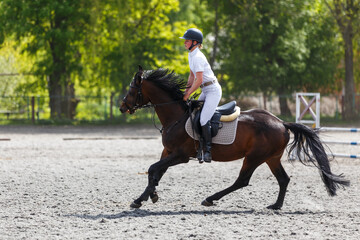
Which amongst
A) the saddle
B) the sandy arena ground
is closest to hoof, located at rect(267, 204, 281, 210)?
the sandy arena ground

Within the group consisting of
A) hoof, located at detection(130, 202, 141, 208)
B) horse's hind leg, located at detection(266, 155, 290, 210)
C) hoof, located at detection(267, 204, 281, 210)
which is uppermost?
horse's hind leg, located at detection(266, 155, 290, 210)

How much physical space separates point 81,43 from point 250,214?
25798mm

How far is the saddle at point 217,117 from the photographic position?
311 inches

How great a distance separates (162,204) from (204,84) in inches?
73.4

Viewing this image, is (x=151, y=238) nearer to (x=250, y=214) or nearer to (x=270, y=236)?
(x=270, y=236)

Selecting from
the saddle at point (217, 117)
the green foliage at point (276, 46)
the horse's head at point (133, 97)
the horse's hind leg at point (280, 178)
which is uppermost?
the green foliage at point (276, 46)

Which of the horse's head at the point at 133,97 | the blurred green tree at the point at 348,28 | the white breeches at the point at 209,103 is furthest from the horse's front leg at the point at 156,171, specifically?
the blurred green tree at the point at 348,28

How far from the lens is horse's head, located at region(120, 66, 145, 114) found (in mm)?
8055

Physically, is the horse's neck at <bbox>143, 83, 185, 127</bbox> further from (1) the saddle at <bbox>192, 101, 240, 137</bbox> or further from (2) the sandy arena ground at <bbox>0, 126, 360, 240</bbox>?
(2) the sandy arena ground at <bbox>0, 126, 360, 240</bbox>

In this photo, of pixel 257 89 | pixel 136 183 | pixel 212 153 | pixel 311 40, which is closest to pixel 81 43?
pixel 257 89

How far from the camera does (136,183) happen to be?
998 cm

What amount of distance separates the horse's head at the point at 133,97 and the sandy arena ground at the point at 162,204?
55.2 inches

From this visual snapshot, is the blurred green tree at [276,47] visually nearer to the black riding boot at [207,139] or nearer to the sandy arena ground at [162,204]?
the sandy arena ground at [162,204]

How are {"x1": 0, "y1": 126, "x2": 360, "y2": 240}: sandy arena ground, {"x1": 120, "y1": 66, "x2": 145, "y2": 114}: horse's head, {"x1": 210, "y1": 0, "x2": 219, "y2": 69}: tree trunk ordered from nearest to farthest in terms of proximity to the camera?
{"x1": 0, "y1": 126, "x2": 360, "y2": 240}: sandy arena ground, {"x1": 120, "y1": 66, "x2": 145, "y2": 114}: horse's head, {"x1": 210, "y1": 0, "x2": 219, "y2": 69}: tree trunk
